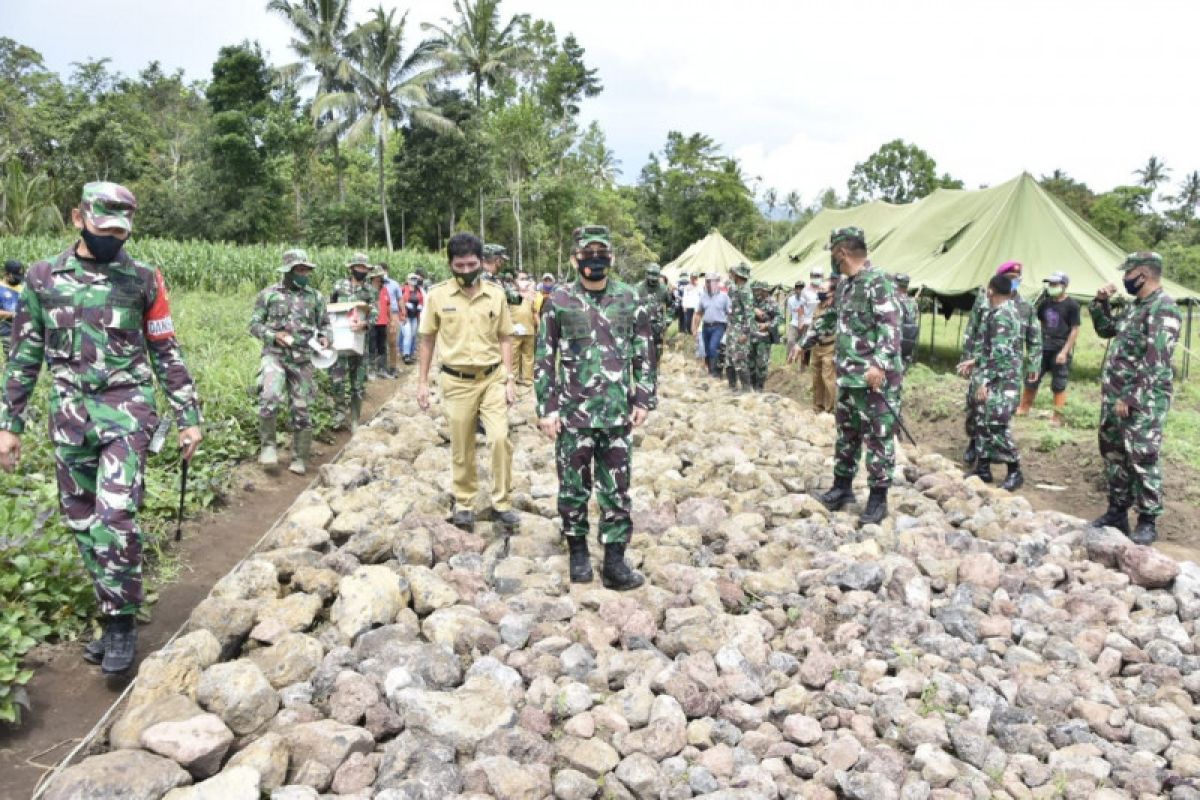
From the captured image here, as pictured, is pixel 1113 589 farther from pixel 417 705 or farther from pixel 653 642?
pixel 417 705

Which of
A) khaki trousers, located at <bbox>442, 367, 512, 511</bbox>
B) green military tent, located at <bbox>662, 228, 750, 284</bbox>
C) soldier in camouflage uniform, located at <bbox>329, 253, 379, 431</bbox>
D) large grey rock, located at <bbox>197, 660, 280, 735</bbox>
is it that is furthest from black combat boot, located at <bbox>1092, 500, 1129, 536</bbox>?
green military tent, located at <bbox>662, 228, 750, 284</bbox>

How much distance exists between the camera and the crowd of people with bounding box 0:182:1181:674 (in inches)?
129

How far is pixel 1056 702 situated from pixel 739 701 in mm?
1376

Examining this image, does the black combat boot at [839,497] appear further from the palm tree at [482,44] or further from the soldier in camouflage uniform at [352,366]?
the palm tree at [482,44]

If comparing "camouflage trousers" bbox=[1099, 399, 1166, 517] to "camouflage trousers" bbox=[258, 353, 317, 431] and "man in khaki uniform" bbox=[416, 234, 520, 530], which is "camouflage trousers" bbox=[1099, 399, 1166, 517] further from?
"camouflage trousers" bbox=[258, 353, 317, 431]

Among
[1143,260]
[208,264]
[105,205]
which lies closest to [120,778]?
[105,205]

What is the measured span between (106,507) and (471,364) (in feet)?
7.51

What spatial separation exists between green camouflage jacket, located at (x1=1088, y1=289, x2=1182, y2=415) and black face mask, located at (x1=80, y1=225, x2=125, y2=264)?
6.04m

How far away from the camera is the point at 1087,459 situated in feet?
25.6

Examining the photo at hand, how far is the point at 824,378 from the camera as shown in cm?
968

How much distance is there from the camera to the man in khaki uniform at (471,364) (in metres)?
5.06

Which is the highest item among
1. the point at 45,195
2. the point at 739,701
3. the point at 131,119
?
the point at 131,119

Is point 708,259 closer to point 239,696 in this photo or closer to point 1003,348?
point 1003,348

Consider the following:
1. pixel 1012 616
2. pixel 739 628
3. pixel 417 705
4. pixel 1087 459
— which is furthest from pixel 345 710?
pixel 1087 459
